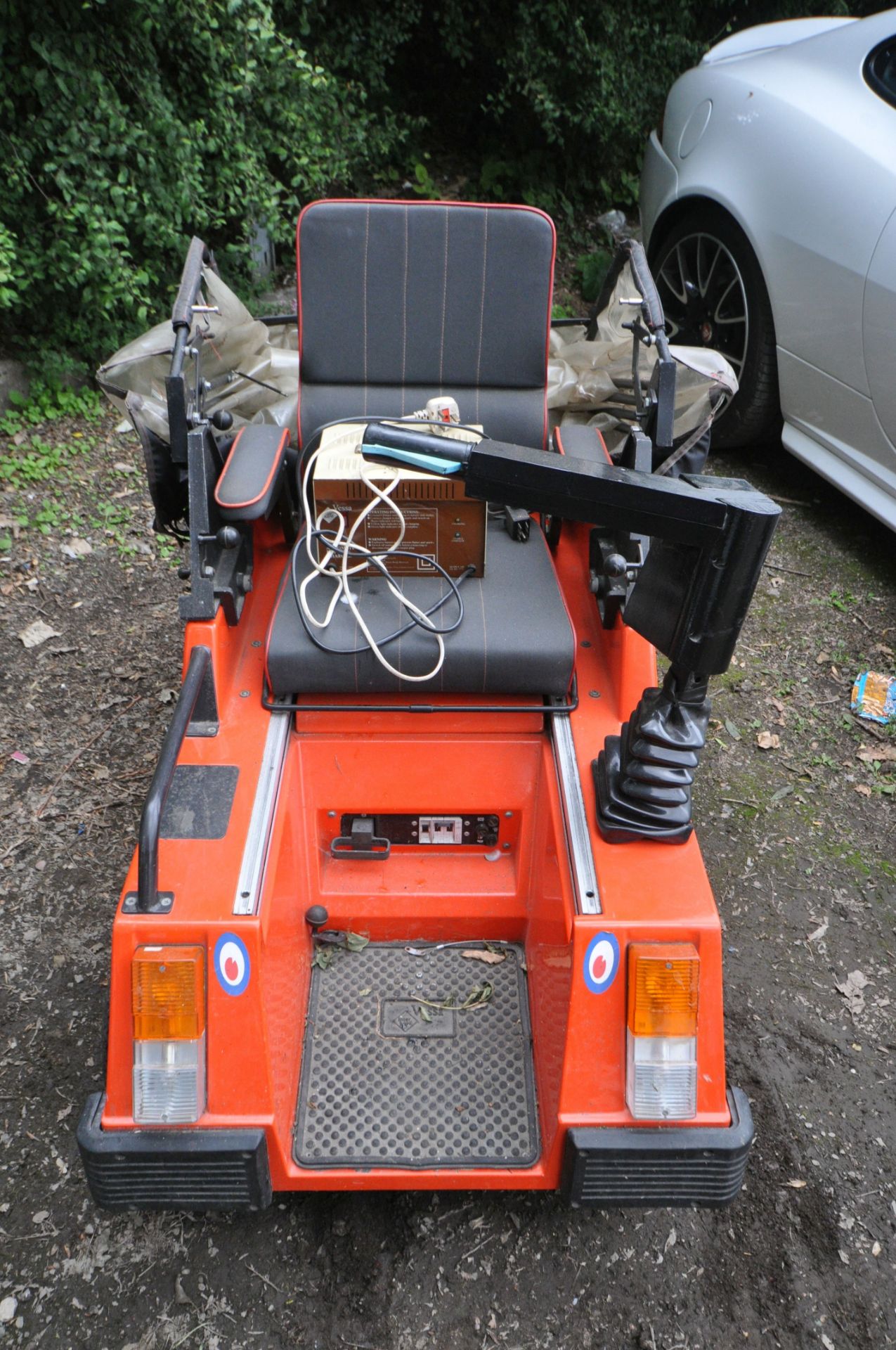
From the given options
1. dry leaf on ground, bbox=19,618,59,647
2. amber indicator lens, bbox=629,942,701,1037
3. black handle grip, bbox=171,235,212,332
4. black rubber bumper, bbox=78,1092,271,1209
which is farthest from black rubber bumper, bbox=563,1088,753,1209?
dry leaf on ground, bbox=19,618,59,647

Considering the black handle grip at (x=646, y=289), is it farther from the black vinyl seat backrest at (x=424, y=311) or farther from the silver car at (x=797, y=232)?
the silver car at (x=797, y=232)

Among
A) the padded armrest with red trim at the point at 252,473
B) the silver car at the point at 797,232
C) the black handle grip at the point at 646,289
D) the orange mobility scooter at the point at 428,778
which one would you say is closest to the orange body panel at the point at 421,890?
the orange mobility scooter at the point at 428,778

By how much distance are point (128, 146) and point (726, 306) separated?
2.86 meters

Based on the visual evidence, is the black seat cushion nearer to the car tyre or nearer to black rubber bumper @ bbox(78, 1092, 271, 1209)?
black rubber bumper @ bbox(78, 1092, 271, 1209)

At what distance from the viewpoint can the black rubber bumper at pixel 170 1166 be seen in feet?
5.83

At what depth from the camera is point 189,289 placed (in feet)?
8.36

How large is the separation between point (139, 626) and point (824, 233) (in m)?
3.20

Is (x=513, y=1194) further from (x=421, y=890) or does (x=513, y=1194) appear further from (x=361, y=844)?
(x=361, y=844)

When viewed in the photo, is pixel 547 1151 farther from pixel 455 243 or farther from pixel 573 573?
pixel 455 243

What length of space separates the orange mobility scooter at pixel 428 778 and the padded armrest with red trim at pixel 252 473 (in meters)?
0.01

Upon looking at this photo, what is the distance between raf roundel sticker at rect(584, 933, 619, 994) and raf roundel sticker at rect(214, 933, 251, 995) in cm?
68

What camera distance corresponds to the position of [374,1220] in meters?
2.14

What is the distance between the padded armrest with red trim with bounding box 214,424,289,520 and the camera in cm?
240

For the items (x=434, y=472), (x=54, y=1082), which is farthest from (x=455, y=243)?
(x=54, y=1082)
